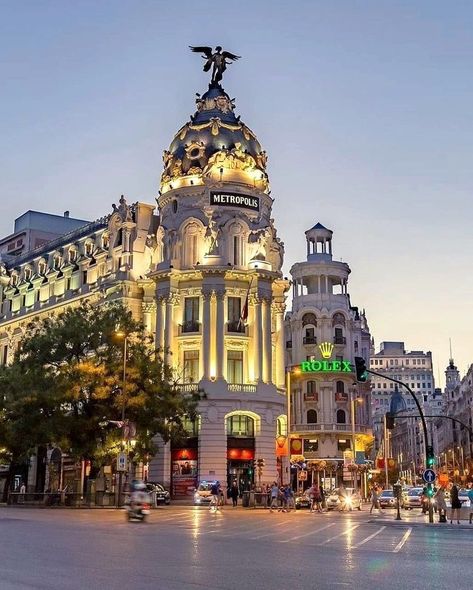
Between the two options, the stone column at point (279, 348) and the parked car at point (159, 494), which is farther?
the stone column at point (279, 348)

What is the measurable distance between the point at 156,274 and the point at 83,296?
480 inches

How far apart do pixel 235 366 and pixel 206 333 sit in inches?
165

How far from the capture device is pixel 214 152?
240ft

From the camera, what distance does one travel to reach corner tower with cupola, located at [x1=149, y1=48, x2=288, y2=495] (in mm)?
67188

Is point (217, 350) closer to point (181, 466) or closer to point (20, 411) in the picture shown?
point (181, 466)

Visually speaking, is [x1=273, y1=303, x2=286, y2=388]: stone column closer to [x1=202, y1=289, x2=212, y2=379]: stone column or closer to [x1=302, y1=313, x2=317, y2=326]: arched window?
[x1=202, y1=289, x2=212, y2=379]: stone column

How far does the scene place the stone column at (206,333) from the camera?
223ft

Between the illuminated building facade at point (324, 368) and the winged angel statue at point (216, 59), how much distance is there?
2712 cm

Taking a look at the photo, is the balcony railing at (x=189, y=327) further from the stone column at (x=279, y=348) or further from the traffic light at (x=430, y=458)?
the traffic light at (x=430, y=458)

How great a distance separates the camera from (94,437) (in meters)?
54.6

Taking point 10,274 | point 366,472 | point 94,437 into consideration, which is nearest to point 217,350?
point 94,437

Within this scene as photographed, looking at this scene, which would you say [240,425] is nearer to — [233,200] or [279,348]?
[279,348]

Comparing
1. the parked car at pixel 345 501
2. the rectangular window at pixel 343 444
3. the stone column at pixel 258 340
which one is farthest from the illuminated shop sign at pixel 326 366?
the parked car at pixel 345 501

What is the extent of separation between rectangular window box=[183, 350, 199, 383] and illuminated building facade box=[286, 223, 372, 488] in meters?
19.6
